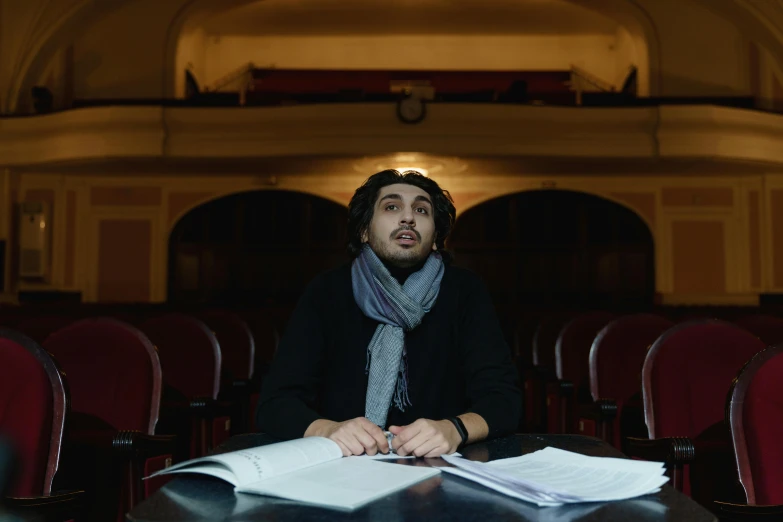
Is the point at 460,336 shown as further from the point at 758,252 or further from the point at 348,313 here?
the point at 758,252

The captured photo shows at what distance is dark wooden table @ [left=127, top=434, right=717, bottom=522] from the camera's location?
0.90 metres

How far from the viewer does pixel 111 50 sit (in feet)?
33.9

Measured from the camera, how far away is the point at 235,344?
393 centimetres

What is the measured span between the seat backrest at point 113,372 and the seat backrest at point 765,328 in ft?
8.65

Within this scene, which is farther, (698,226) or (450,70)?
(450,70)

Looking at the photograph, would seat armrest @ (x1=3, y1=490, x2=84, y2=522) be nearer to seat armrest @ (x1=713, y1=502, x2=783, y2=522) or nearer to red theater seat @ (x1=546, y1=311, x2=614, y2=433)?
seat armrest @ (x1=713, y1=502, x2=783, y2=522)

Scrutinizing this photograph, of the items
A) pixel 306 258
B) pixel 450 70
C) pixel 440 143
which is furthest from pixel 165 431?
pixel 450 70

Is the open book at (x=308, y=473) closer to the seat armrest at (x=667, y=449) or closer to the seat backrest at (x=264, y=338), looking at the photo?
the seat armrest at (x=667, y=449)

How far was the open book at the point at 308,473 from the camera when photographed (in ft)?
3.20

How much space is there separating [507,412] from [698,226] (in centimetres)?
950

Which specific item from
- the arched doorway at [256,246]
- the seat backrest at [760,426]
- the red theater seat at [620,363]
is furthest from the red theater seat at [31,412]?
the arched doorway at [256,246]

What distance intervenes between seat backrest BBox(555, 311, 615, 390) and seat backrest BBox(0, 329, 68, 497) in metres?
2.64

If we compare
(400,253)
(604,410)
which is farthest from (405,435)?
(604,410)

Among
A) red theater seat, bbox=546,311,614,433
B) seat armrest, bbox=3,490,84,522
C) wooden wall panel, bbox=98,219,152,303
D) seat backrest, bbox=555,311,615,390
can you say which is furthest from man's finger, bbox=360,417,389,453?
wooden wall panel, bbox=98,219,152,303
